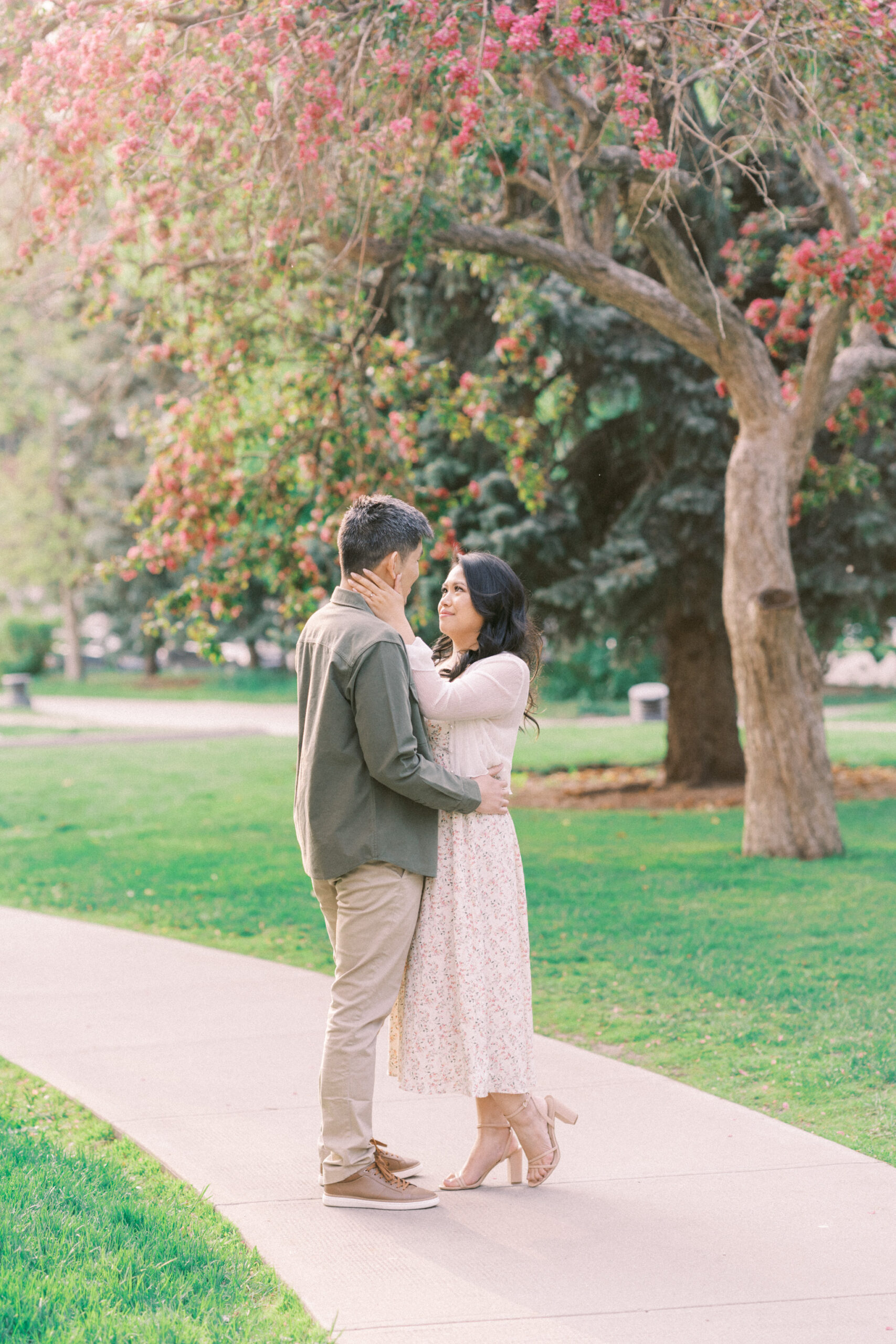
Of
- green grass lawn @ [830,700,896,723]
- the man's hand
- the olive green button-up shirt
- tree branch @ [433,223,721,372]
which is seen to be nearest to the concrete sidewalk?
the olive green button-up shirt

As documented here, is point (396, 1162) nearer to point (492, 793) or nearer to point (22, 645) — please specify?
point (492, 793)

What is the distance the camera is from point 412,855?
150 inches

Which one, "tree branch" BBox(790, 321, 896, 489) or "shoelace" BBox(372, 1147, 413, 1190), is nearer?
"shoelace" BBox(372, 1147, 413, 1190)

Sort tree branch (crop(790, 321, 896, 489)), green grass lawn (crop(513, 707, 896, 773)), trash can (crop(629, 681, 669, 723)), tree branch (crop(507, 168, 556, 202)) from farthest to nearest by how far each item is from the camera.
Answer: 1. trash can (crop(629, 681, 669, 723))
2. green grass lawn (crop(513, 707, 896, 773))
3. tree branch (crop(790, 321, 896, 489))
4. tree branch (crop(507, 168, 556, 202))

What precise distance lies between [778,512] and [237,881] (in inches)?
182

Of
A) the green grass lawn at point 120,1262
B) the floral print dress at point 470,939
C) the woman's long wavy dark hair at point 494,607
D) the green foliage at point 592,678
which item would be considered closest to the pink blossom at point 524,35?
the woman's long wavy dark hair at point 494,607

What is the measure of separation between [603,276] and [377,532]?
5800mm

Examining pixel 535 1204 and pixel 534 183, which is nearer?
pixel 535 1204

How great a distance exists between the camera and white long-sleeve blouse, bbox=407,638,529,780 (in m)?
3.84

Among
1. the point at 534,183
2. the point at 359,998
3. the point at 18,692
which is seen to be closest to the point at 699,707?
the point at 534,183

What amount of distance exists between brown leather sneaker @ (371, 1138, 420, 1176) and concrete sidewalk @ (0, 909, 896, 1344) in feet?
0.30

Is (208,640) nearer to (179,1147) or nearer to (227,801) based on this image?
(227,801)

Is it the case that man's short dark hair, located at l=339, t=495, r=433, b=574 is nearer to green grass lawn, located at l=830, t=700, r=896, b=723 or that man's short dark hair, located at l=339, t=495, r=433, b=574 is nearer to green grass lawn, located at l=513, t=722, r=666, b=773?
green grass lawn, located at l=513, t=722, r=666, b=773

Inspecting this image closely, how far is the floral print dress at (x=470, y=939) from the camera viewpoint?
384 centimetres
